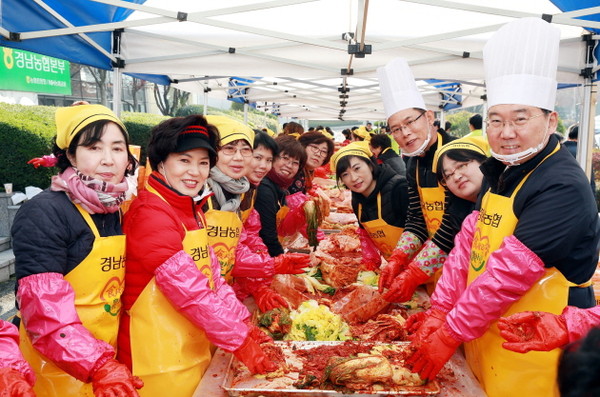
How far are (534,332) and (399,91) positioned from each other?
2012 mm

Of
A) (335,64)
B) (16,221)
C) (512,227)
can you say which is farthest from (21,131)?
(512,227)

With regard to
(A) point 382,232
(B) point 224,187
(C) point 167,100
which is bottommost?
(A) point 382,232

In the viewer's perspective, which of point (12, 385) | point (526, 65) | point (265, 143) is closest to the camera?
point (12, 385)

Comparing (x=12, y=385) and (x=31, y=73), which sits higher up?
(x=31, y=73)

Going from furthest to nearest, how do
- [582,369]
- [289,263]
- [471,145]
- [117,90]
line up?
[117,90], [289,263], [471,145], [582,369]

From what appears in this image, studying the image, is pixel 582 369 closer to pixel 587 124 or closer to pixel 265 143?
pixel 265 143

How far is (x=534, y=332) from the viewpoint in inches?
64.6

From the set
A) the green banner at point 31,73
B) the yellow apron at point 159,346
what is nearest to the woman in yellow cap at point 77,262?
the yellow apron at point 159,346

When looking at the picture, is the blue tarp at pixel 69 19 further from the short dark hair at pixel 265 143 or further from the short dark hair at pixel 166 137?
the short dark hair at pixel 166 137

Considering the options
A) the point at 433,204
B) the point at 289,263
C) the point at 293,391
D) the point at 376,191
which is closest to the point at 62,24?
the point at 289,263

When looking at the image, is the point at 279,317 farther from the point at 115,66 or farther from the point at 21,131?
the point at 21,131

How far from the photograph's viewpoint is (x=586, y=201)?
174 cm

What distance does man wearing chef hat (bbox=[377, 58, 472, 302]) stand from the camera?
2930mm

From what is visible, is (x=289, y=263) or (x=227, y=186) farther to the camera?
(x=289, y=263)
